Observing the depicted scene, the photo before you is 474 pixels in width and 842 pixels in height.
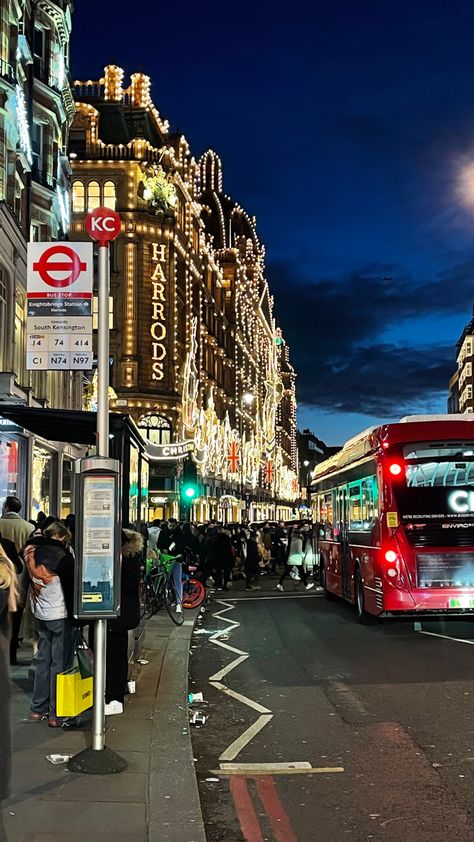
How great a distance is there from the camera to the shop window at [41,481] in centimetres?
2902

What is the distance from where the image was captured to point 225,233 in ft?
316

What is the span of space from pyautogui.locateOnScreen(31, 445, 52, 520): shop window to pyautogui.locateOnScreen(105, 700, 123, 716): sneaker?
757 inches

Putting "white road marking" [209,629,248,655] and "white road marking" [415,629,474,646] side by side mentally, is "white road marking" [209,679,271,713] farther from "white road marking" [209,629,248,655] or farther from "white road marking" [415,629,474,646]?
"white road marking" [415,629,474,646]

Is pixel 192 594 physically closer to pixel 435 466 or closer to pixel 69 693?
pixel 435 466

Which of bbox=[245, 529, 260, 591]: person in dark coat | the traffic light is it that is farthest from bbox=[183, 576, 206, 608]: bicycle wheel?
bbox=[245, 529, 260, 591]: person in dark coat

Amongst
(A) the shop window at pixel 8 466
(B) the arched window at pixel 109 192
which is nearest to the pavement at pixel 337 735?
(A) the shop window at pixel 8 466

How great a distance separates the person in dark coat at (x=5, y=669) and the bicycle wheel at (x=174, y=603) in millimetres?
12521

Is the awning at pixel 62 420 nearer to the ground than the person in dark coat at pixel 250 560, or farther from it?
farther from it

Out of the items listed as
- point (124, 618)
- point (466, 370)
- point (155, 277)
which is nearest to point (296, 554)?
point (124, 618)

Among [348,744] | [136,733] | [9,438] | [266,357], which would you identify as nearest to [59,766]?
[136,733]

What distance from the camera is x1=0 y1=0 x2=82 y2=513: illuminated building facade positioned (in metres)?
24.6

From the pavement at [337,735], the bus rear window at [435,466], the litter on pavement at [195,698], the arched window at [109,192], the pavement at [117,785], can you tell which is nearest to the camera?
the pavement at [117,785]

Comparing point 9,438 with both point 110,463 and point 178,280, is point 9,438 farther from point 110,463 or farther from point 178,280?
point 178,280

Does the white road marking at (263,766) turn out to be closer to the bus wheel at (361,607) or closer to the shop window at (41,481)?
the bus wheel at (361,607)
